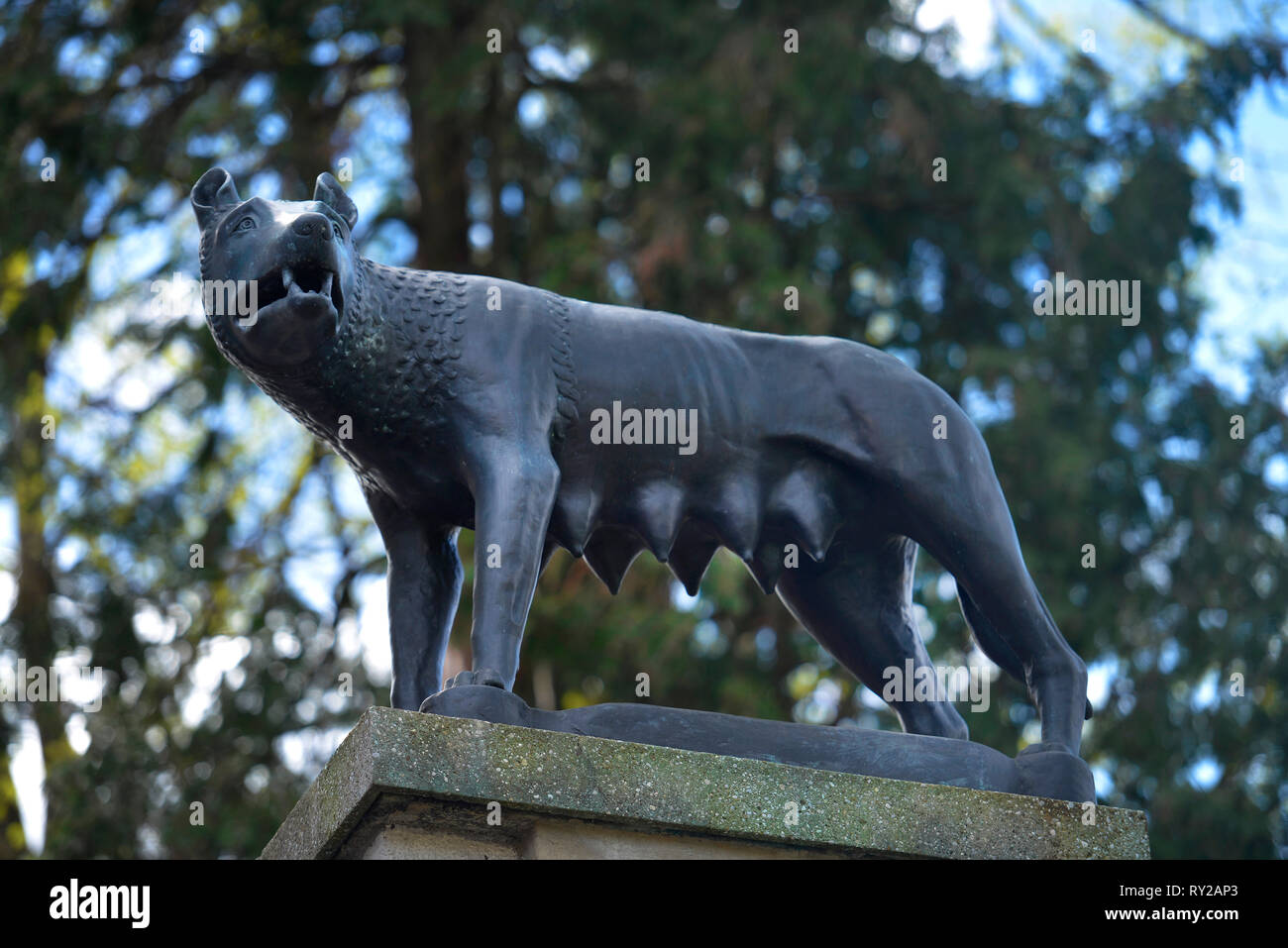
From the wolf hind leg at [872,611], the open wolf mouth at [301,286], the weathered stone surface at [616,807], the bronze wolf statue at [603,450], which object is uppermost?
the open wolf mouth at [301,286]

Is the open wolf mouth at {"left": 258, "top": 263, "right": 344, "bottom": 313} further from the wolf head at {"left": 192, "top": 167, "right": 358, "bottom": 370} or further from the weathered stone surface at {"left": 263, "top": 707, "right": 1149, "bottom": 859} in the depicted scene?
the weathered stone surface at {"left": 263, "top": 707, "right": 1149, "bottom": 859}

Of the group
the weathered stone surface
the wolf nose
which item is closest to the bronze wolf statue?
the wolf nose

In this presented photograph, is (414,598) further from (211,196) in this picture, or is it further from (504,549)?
(211,196)

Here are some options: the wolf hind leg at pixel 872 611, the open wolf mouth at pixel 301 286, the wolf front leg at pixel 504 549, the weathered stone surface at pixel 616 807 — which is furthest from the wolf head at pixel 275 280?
the wolf hind leg at pixel 872 611

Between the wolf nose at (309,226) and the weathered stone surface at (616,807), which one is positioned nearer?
the weathered stone surface at (616,807)

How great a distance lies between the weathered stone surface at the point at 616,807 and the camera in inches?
174

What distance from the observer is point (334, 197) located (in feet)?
16.8

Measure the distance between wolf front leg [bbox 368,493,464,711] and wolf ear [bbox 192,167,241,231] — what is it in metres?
0.97

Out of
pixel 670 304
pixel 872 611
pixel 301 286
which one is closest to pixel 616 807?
pixel 872 611

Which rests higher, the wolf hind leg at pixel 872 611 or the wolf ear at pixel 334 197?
the wolf ear at pixel 334 197

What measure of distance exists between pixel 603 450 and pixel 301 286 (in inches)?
40.1

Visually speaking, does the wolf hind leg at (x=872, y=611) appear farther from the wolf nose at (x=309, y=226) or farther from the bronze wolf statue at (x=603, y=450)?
the wolf nose at (x=309, y=226)

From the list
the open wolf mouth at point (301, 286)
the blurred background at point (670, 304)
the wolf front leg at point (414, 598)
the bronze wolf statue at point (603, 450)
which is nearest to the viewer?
the open wolf mouth at point (301, 286)
